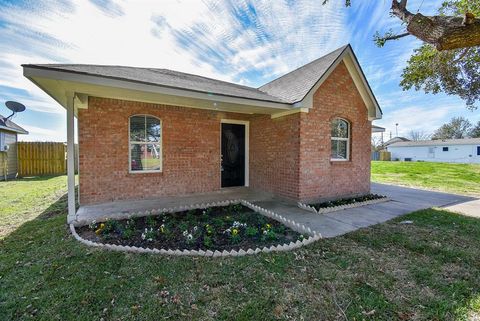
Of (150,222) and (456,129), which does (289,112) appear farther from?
(456,129)

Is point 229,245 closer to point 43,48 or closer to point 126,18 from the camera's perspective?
point 126,18

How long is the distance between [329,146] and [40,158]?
16930mm

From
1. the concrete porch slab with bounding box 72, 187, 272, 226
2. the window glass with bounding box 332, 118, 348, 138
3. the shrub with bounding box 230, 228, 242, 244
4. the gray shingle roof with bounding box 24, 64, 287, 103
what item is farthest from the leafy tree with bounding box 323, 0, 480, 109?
the concrete porch slab with bounding box 72, 187, 272, 226

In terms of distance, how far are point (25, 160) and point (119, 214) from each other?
13.1 meters

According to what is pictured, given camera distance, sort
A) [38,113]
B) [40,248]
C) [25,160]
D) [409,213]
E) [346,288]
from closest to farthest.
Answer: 1. [346,288]
2. [40,248]
3. [409,213]
4. [25,160]
5. [38,113]

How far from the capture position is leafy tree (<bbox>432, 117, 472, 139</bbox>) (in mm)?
49531

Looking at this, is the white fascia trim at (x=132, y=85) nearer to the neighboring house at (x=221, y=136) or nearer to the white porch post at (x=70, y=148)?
the neighboring house at (x=221, y=136)

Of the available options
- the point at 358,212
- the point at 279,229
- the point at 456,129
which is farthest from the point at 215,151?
the point at 456,129

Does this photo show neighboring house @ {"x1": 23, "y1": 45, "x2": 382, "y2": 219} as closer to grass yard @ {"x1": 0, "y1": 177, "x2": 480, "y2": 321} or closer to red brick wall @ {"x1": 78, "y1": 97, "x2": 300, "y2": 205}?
red brick wall @ {"x1": 78, "y1": 97, "x2": 300, "y2": 205}

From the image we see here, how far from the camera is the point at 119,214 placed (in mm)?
5449

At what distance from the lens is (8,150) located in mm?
12484

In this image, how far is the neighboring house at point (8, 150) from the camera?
1202cm

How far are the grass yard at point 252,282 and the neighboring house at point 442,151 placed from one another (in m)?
41.6

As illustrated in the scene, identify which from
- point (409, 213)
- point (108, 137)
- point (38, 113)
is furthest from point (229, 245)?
point (38, 113)
